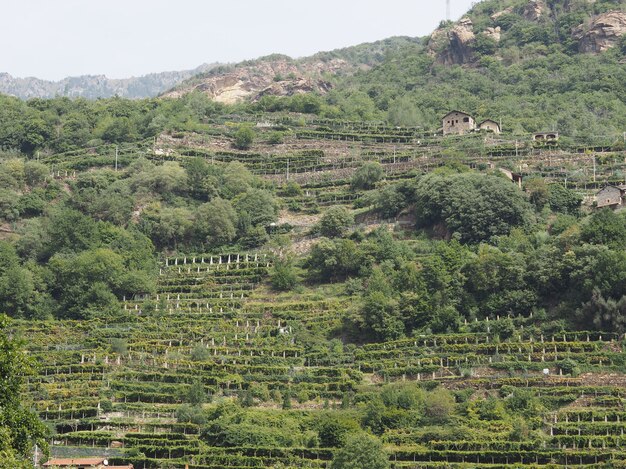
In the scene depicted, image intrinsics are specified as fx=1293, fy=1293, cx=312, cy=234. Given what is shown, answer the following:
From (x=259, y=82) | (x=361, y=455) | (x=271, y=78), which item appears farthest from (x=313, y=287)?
(x=271, y=78)

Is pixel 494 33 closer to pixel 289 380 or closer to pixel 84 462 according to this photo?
pixel 289 380

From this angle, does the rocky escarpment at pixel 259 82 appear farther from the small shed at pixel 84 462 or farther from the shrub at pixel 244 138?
the small shed at pixel 84 462

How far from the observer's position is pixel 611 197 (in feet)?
240

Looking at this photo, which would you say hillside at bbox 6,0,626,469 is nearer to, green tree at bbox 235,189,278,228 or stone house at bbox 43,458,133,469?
green tree at bbox 235,189,278,228

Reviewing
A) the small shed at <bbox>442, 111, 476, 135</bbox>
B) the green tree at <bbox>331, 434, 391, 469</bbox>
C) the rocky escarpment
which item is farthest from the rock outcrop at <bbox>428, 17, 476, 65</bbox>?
the green tree at <bbox>331, 434, 391, 469</bbox>

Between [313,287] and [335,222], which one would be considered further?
[335,222]

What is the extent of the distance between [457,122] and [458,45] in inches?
1341

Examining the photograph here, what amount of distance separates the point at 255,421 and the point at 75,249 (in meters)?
25.2

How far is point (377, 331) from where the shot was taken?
6225cm

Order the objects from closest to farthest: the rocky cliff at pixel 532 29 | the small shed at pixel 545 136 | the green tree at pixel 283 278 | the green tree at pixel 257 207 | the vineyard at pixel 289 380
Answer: the vineyard at pixel 289 380 < the green tree at pixel 283 278 < the green tree at pixel 257 207 < the small shed at pixel 545 136 < the rocky cliff at pixel 532 29

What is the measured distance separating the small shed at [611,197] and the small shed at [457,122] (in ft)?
79.4

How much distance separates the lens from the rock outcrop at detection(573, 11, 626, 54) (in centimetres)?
12225

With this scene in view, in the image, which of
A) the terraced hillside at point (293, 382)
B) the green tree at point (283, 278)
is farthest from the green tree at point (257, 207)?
the terraced hillside at point (293, 382)

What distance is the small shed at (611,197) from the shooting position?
72750 mm
